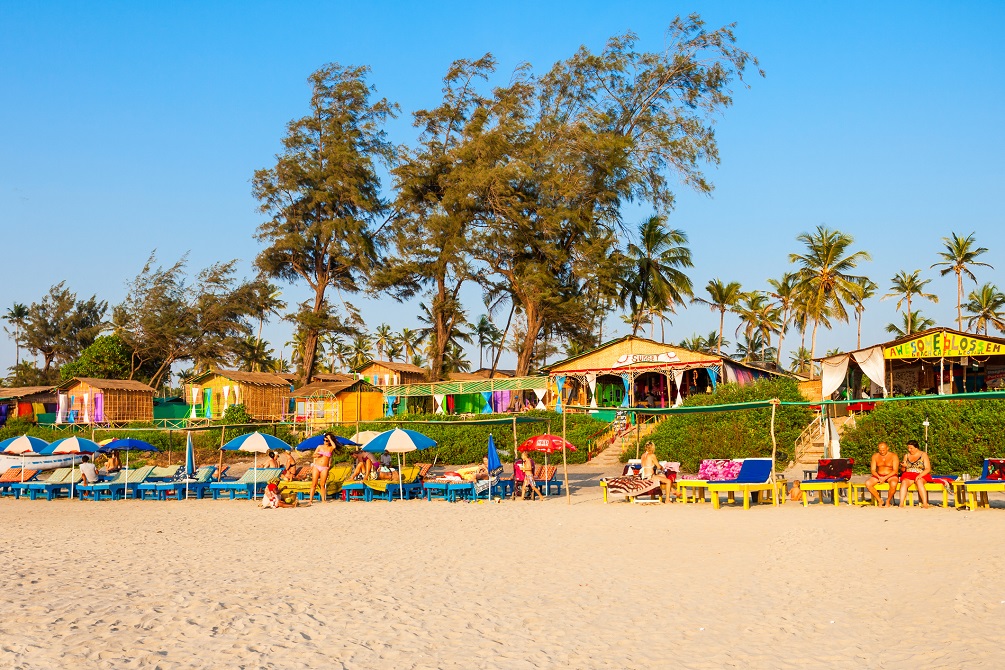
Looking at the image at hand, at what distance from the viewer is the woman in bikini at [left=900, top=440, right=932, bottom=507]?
578 inches

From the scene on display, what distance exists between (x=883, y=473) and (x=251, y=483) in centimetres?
1279

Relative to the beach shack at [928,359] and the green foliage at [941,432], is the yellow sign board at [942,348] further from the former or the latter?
the green foliage at [941,432]

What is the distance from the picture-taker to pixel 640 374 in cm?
3731

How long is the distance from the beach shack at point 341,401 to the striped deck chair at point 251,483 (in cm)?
2095

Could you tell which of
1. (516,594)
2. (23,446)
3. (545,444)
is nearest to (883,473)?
(545,444)

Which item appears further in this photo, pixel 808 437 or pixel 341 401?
pixel 341 401

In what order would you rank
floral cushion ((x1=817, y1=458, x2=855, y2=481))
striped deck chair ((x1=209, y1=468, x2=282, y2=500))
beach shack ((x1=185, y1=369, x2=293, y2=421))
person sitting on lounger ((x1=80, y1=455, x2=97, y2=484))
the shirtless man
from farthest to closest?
beach shack ((x1=185, y1=369, x2=293, y2=421)) < person sitting on lounger ((x1=80, y1=455, x2=97, y2=484)) < striped deck chair ((x1=209, y1=468, x2=282, y2=500)) < floral cushion ((x1=817, y1=458, x2=855, y2=481)) < the shirtless man

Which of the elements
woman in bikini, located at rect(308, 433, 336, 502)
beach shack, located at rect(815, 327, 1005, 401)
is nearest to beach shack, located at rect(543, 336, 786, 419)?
beach shack, located at rect(815, 327, 1005, 401)

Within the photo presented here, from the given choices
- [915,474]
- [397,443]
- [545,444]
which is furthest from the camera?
[545,444]

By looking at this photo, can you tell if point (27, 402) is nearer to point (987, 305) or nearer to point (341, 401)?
point (341, 401)

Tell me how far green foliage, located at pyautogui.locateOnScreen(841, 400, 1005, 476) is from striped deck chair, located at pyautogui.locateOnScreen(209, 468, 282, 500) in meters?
13.8

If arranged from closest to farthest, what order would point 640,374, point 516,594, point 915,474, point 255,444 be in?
point 516,594 → point 915,474 → point 255,444 → point 640,374

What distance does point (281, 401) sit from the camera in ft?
149

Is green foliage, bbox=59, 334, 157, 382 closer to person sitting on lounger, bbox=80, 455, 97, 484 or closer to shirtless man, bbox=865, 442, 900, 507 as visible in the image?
person sitting on lounger, bbox=80, 455, 97, 484
